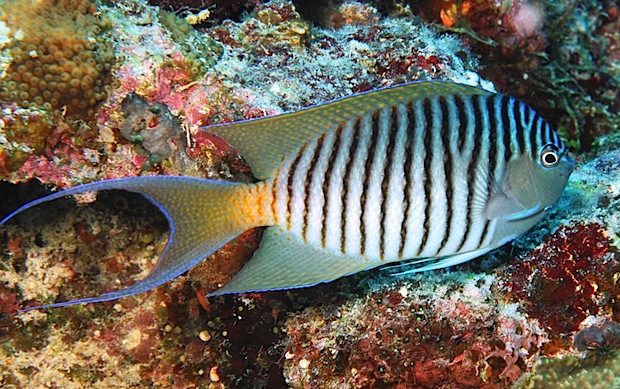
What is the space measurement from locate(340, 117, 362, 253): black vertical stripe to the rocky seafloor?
79 cm

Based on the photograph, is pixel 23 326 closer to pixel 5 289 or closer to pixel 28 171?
pixel 5 289

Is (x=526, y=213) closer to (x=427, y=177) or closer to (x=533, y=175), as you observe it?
(x=533, y=175)

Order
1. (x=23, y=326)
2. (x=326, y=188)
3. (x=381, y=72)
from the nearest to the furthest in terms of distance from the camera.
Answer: (x=326, y=188), (x=381, y=72), (x=23, y=326)

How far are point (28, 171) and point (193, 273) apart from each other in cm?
128

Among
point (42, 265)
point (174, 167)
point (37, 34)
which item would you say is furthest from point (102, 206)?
point (37, 34)

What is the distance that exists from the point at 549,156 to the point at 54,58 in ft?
9.77

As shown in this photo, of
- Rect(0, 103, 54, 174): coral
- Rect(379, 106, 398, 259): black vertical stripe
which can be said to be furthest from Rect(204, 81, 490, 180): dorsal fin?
Rect(0, 103, 54, 174): coral

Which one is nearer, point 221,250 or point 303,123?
point 303,123

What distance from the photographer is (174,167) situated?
3.16m

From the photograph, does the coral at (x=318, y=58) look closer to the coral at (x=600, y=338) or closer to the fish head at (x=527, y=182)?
the fish head at (x=527, y=182)

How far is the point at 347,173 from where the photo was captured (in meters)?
2.13

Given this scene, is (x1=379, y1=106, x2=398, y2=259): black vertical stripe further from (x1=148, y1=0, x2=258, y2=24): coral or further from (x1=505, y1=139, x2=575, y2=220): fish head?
(x1=148, y1=0, x2=258, y2=24): coral

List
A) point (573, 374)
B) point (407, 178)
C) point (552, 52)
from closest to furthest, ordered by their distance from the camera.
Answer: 1. point (407, 178)
2. point (573, 374)
3. point (552, 52)

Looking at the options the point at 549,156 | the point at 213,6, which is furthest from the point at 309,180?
the point at 213,6
